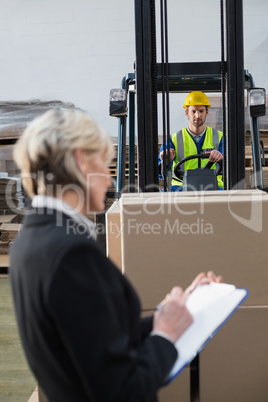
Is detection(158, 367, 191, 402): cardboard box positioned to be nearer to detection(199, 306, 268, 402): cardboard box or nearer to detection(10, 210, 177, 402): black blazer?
detection(199, 306, 268, 402): cardboard box

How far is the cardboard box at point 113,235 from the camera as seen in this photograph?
2006 mm

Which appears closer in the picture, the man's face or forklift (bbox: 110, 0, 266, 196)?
forklift (bbox: 110, 0, 266, 196)

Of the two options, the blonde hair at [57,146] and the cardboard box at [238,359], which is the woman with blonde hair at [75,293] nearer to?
the blonde hair at [57,146]

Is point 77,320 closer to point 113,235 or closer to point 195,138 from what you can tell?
point 113,235

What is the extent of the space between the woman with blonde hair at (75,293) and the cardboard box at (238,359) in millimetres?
821

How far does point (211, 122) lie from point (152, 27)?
13.4 ft

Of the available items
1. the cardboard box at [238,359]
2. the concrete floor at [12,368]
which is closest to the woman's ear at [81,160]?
the cardboard box at [238,359]

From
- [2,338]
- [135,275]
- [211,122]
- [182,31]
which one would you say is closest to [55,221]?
[135,275]

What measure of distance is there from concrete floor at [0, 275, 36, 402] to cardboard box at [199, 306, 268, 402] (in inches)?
56.5

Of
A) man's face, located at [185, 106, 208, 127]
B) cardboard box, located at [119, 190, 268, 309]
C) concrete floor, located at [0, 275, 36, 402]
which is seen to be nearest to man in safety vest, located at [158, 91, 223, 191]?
man's face, located at [185, 106, 208, 127]

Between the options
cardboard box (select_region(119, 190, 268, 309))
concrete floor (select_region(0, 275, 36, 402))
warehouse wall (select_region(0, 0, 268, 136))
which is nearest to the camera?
cardboard box (select_region(119, 190, 268, 309))

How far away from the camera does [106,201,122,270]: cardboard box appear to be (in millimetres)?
2006

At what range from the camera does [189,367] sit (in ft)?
6.41

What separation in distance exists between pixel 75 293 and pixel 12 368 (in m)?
2.76
